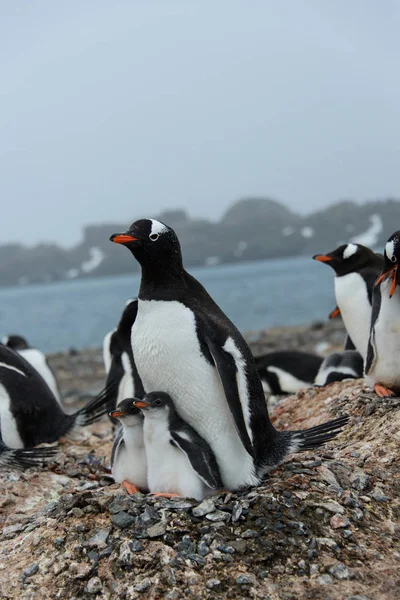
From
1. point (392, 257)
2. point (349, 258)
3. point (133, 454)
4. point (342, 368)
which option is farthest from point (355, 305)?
point (133, 454)

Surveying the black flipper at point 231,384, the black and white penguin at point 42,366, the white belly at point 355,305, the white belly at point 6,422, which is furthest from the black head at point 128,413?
the black and white penguin at point 42,366

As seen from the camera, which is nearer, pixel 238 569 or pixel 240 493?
pixel 238 569

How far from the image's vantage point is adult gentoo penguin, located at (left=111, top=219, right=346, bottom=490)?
359 cm

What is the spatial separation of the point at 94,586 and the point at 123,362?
3.38 m

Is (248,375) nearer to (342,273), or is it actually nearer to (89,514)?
(89,514)

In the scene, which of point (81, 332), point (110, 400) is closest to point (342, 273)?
point (110, 400)

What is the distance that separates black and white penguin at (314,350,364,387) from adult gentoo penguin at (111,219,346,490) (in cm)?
314

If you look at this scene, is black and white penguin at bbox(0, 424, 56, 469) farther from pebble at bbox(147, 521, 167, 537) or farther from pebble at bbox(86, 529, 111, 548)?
pebble at bbox(147, 521, 167, 537)

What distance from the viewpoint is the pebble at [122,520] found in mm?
3368

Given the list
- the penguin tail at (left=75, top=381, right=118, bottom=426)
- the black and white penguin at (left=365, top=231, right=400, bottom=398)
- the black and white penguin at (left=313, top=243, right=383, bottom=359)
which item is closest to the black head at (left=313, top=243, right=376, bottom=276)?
the black and white penguin at (left=313, top=243, right=383, bottom=359)

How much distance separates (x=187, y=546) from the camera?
10.5 feet

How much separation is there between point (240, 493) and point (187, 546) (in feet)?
1.60

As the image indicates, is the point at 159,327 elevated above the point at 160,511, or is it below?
above

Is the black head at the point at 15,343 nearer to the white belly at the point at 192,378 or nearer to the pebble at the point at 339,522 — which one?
the white belly at the point at 192,378
